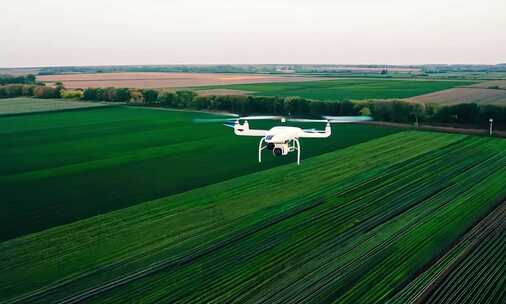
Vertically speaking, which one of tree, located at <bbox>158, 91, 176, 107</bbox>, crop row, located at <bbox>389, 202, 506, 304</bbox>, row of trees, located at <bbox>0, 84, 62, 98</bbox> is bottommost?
crop row, located at <bbox>389, 202, 506, 304</bbox>

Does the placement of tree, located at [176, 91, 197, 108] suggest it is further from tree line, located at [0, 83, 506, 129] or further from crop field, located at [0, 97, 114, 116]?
crop field, located at [0, 97, 114, 116]

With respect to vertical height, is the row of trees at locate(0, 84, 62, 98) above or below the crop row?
above

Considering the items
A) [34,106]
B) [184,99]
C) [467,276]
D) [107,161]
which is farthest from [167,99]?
[467,276]

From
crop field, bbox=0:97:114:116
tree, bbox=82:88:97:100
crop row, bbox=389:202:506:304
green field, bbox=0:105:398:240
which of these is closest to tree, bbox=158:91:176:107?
crop field, bbox=0:97:114:116

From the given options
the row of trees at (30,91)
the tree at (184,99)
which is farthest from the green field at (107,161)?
the row of trees at (30,91)

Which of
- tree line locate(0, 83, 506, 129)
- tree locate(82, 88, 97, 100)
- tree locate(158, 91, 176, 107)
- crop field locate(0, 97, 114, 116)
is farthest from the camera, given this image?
tree locate(82, 88, 97, 100)

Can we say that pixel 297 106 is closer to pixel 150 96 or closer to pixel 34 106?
pixel 150 96
